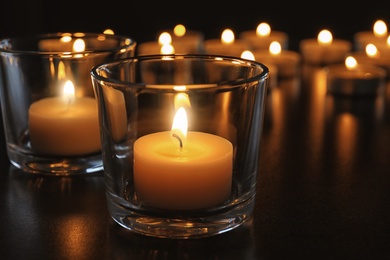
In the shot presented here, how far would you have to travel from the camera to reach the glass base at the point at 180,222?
25.1 inches

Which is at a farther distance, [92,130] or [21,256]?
[92,130]

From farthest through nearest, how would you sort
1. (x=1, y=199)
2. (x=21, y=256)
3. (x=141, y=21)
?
(x=141, y=21)
(x=1, y=199)
(x=21, y=256)

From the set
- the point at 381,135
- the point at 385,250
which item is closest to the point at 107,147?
the point at 385,250

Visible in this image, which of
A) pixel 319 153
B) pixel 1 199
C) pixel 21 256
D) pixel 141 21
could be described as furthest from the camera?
pixel 141 21

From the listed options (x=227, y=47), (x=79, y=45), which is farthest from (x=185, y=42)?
(x=79, y=45)

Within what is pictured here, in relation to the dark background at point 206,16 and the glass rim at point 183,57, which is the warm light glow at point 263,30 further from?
the glass rim at point 183,57

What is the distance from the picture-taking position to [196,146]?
68 cm

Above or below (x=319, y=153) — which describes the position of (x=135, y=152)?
above

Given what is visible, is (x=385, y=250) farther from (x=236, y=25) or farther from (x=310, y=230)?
(x=236, y=25)

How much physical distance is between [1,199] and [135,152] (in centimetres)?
19

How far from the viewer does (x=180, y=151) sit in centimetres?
66

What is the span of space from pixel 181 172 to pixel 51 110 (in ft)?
0.91

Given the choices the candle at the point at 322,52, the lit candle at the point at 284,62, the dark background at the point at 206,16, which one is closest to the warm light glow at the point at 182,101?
the lit candle at the point at 284,62

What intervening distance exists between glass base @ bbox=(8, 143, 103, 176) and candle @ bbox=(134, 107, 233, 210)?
0.57 ft
